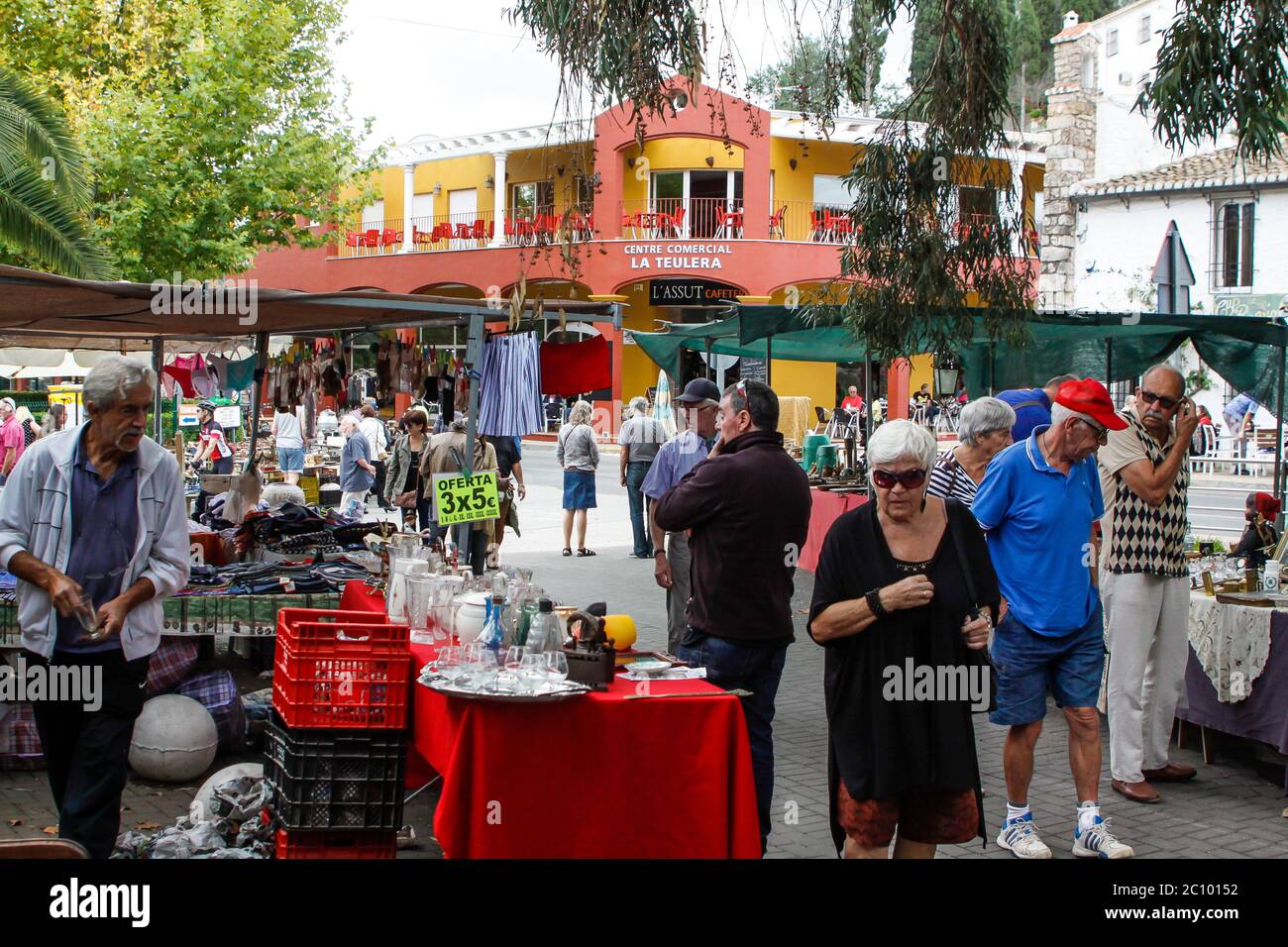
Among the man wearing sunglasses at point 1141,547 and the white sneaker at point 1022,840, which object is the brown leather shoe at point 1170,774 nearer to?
the man wearing sunglasses at point 1141,547

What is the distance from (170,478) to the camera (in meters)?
4.64

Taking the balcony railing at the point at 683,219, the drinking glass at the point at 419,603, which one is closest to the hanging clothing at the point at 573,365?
the drinking glass at the point at 419,603

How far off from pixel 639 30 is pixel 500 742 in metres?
4.24

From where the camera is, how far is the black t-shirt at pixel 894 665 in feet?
12.8

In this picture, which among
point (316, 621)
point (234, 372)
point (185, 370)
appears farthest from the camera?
point (185, 370)

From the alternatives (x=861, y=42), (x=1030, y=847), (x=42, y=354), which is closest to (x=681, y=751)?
(x=1030, y=847)

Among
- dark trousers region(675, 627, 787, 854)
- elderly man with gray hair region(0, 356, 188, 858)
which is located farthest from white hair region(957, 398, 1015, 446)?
elderly man with gray hair region(0, 356, 188, 858)

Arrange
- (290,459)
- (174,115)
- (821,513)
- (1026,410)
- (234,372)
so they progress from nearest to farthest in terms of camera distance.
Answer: (1026,410)
(821,513)
(234,372)
(290,459)
(174,115)

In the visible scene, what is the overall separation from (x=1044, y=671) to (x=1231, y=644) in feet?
6.51

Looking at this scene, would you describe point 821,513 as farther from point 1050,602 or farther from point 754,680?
point 754,680

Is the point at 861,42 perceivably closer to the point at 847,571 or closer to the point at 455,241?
the point at 847,571

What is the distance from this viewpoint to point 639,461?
14.7 m

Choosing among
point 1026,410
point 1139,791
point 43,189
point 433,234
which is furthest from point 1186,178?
point 1139,791

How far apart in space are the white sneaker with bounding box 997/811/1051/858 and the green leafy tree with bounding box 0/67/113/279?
13.1m
